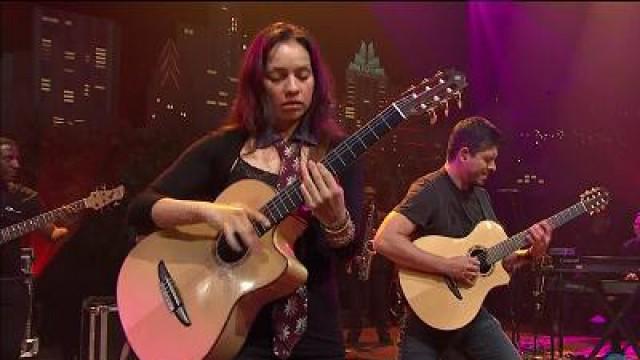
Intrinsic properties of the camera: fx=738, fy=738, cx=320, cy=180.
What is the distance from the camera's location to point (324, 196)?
68.8 inches

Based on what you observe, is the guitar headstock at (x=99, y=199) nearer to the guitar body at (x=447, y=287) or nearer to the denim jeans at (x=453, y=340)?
the guitar body at (x=447, y=287)

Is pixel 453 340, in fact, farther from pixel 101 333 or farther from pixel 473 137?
pixel 101 333

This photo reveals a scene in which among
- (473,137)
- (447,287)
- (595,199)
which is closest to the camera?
(447,287)

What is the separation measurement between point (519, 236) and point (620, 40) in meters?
2.28

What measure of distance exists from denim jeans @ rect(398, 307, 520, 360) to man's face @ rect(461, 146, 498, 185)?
70 cm

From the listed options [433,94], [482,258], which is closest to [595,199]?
[482,258]

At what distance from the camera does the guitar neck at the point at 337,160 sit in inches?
74.9

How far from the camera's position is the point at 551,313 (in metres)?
5.87

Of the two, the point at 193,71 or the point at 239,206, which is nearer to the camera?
the point at 239,206

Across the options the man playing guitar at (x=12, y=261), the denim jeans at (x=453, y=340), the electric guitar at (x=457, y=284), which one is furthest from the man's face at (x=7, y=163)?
the denim jeans at (x=453, y=340)

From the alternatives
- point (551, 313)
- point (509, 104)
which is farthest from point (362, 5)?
point (551, 313)

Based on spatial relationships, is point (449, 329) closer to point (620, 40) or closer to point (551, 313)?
point (551, 313)

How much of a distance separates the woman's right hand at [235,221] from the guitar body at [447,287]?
2.05 meters

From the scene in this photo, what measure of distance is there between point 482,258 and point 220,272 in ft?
7.46
